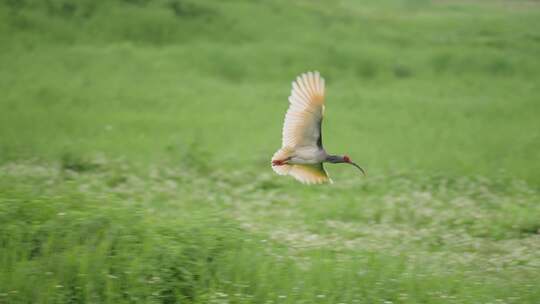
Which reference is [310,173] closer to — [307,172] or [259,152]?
[307,172]

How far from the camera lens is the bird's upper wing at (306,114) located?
5.89 meters

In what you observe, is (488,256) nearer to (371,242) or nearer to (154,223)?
(371,242)

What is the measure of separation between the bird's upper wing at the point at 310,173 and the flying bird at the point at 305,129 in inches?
2.8

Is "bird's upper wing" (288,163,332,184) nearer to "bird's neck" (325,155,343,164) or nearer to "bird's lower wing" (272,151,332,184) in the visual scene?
"bird's lower wing" (272,151,332,184)

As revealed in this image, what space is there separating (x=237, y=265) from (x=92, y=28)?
1630 centimetres

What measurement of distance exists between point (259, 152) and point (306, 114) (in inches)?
285

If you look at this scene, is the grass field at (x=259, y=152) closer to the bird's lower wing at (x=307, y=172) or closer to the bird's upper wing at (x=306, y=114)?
the bird's lower wing at (x=307, y=172)

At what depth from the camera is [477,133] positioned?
49.8ft

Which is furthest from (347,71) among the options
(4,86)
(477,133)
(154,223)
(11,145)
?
(154,223)

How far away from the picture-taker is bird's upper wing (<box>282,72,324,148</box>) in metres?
5.89

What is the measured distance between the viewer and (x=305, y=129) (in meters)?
5.90

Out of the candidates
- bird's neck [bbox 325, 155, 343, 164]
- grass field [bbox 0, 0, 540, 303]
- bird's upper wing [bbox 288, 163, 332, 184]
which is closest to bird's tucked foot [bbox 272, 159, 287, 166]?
bird's upper wing [bbox 288, 163, 332, 184]

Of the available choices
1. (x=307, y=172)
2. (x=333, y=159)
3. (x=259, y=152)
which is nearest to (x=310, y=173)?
(x=307, y=172)

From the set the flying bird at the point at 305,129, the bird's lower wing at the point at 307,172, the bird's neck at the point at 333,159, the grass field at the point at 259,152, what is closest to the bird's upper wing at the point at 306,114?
the flying bird at the point at 305,129
